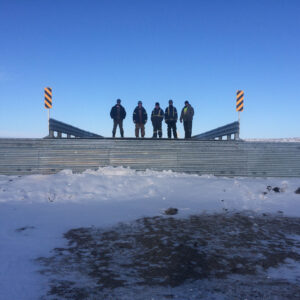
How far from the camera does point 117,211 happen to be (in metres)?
6.13

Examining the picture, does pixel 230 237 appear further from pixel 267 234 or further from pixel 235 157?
pixel 235 157

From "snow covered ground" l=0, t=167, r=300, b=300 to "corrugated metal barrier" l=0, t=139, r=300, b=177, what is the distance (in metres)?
0.40

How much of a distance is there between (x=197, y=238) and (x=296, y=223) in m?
2.15

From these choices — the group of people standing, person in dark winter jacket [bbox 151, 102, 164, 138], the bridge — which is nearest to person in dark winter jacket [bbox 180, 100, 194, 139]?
the group of people standing

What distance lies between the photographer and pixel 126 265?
3.36 meters

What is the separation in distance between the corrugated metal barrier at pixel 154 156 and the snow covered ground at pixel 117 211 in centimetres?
40

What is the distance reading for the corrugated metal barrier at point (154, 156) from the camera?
946 cm

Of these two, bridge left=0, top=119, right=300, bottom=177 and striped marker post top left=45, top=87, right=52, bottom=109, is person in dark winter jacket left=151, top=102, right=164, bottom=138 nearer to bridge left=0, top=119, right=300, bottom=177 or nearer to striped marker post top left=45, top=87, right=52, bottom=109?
striped marker post top left=45, top=87, right=52, bottom=109

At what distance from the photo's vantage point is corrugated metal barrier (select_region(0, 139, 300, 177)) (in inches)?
372

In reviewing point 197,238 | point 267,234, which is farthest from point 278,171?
point 197,238

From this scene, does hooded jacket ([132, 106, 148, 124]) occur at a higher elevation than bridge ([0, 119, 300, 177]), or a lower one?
higher

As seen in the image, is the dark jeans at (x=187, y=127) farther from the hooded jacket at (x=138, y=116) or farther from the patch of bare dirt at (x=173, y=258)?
the patch of bare dirt at (x=173, y=258)

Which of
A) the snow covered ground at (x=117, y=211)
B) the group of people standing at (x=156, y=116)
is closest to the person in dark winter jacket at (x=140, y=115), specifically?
the group of people standing at (x=156, y=116)

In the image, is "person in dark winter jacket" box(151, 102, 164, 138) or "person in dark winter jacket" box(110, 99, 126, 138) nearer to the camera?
"person in dark winter jacket" box(110, 99, 126, 138)
